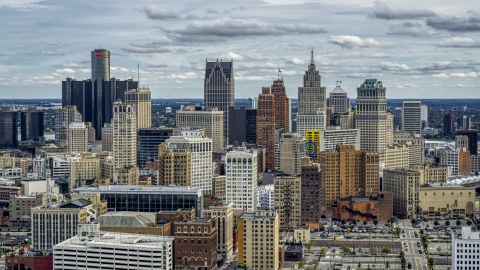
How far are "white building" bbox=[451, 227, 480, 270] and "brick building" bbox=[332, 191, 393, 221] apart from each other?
5563 centimetres

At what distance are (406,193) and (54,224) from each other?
220 ft

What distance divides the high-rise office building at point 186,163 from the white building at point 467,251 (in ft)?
177

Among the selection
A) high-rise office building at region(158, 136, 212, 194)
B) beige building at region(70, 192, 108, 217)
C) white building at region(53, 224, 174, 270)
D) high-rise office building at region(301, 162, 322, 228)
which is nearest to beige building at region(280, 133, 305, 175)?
high-rise office building at region(158, 136, 212, 194)

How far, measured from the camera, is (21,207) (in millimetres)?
162375

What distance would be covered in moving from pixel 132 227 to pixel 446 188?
69.4m

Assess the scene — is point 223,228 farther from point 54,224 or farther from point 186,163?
point 186,163

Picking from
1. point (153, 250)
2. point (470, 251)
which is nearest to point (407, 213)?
point (470, 251)

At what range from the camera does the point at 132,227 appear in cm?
11888

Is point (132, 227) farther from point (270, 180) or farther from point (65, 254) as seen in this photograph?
point (270, 180)

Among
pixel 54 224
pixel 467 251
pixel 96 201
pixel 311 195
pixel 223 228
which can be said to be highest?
pixel 96 201

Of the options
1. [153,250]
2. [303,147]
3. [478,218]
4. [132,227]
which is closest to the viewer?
[153,250]

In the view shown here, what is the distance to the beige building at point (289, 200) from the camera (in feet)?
508

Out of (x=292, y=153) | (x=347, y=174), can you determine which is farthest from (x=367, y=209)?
(x=292, y=153)

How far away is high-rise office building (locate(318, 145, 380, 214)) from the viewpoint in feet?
575
